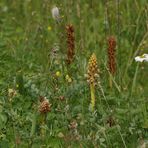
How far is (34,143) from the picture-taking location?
2.80 metres

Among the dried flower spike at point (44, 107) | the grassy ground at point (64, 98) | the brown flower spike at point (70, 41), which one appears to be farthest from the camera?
the brown flower spike at point (70, 41)

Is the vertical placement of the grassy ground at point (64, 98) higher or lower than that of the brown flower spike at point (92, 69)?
lower

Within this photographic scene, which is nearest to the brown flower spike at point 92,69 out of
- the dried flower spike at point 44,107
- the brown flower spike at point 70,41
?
the dried flower spike at point 44,107

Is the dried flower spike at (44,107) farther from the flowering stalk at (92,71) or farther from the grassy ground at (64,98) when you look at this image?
the flowering stalk at (92,71)

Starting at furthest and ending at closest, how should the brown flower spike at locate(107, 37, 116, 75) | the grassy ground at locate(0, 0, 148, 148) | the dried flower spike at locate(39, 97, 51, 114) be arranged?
the brown flower spike at locate(107, 37, 116, 75)
the grassy ground at locate(0, 0, 148, 148)
the dried flower spike at locate(39, 97, 51, 114)

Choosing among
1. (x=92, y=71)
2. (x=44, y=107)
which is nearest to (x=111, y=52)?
(x=92, y=71)

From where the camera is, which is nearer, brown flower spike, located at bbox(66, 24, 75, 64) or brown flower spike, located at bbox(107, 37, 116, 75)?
brown flower spike, located at bbox(107, 37, 116, 75)

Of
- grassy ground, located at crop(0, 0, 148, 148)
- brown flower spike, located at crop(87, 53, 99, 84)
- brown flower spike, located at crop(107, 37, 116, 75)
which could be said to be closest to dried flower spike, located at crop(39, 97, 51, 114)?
grassy ground, located at crop(0, 0, 148, 148)

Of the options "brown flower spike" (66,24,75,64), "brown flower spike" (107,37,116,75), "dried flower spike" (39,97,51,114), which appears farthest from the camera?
"brown flower spike" (66,24,75,64)

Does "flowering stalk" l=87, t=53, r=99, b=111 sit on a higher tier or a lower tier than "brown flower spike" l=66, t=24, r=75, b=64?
lower

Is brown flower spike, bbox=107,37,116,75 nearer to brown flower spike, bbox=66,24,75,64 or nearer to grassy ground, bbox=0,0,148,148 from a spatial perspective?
grassy ground, bbox=0,0,148,148

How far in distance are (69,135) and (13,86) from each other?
65cm

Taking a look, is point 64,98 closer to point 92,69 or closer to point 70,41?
point 92,69

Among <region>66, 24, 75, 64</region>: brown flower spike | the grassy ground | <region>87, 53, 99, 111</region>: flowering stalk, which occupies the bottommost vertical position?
the grassy ground
